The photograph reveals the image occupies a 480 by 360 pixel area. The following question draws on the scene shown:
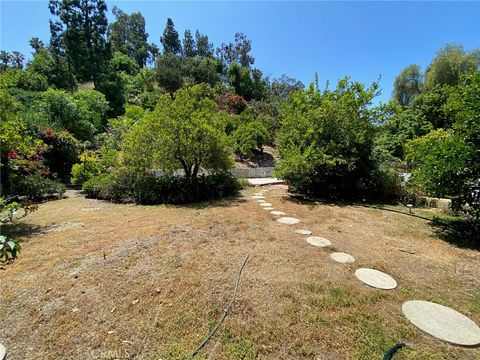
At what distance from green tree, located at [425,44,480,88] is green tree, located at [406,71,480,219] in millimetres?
18957

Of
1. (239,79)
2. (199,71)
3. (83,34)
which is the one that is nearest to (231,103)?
(239,79)

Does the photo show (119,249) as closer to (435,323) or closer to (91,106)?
(435,323)

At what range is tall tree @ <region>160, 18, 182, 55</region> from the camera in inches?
1761

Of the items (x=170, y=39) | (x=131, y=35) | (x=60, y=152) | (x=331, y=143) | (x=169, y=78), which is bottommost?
(x=60, y=152)

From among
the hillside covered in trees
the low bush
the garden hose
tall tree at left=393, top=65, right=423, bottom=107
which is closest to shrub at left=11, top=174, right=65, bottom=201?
the hillside covered in trees

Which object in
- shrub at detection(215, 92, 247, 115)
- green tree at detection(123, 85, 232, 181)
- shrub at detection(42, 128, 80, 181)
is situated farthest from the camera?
shrub at detection(215, 92, 247, 115)

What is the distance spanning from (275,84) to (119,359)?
141ft

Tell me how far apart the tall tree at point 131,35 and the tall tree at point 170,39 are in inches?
160

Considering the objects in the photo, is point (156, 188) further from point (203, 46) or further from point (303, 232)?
point (203, 46)

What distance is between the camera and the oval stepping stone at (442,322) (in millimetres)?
1941

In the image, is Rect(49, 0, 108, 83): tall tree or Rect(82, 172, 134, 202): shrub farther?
Rect(49, 0, 108, 83): tall tree

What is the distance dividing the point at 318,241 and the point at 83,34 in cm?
3354

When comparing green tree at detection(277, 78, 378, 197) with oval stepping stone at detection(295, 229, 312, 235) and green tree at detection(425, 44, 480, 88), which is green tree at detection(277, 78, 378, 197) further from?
green tree at detection(425, 44, 480, 88)

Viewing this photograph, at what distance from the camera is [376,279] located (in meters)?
2.84
